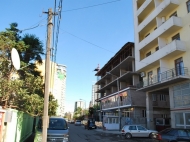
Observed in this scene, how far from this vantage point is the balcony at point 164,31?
76.2 ft

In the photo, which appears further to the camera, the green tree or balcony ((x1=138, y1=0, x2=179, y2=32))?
balcony ((x1=138, y1=0, x2=179, y2=32))

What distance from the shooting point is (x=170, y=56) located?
24.3 meters

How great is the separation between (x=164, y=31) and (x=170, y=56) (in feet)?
10.7

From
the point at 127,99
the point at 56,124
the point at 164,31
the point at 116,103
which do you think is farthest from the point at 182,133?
the point at 116,103

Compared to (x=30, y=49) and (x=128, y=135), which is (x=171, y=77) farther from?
(x=30, y=49)

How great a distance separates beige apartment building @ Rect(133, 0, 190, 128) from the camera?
875 inches

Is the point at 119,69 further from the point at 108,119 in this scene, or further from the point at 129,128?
the point at 129,128

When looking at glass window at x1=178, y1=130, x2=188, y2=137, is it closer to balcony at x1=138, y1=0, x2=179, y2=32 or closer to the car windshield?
the car windshield

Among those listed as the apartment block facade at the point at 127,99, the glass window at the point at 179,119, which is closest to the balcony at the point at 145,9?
the apartment block facade at the point at 127,99

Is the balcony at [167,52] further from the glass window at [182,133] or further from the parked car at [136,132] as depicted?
the glass window at [182,133]

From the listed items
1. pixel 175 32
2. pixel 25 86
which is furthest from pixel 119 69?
pixel 25 86

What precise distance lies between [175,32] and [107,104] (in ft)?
101

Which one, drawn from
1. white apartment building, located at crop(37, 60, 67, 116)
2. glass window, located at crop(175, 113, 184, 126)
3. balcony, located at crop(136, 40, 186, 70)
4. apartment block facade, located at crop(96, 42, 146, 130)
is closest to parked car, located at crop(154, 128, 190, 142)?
white apartment building, located at crop(37, 60, 67, 116)

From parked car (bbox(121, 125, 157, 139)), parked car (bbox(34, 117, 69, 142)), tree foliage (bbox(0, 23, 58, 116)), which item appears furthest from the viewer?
parked car (bbox(121, 125, 157, 139))
